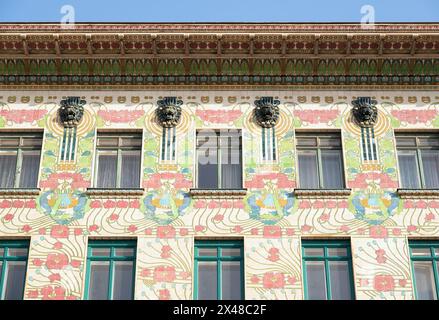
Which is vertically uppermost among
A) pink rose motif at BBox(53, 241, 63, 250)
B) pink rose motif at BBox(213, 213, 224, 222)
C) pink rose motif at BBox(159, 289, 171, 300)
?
pink rose motif at BBox(213, 213, 224, 222)

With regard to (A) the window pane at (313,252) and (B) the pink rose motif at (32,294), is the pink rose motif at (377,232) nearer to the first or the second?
(A) the window pane at (313,252)

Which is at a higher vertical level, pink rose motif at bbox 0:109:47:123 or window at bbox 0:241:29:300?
pink rose motif at bbox 0:109:47:123

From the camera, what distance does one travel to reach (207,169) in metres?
20.6

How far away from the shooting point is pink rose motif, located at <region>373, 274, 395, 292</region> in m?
18.4

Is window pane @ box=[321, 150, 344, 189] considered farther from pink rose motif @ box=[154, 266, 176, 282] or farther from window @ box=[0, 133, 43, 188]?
window @ box=[0, 133, 43, 188]

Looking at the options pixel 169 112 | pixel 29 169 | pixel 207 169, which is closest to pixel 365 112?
pixel 207 169

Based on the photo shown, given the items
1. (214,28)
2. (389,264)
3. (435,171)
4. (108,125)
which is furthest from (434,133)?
(108,125)

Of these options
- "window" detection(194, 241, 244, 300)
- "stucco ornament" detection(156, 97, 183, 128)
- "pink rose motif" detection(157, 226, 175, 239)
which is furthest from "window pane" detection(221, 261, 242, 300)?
"stucco ornament" detection(156, 97, 183, 128)

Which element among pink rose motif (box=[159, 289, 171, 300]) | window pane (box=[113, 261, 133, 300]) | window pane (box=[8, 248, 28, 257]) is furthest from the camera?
window pane (box=[8, 248, 28, 257])

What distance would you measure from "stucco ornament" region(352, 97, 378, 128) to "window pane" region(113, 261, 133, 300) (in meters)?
7.65

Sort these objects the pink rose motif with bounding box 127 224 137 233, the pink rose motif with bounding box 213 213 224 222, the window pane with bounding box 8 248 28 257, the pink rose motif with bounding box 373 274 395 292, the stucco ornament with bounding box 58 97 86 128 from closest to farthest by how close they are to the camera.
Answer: the pink rose motif with bounding box 373 274 395 292, the window pane with bounding box 8 248 28 257, the pink rose motif with bounding box 127 224 137 233, the pink rose motif with bounding box 213 213 224 222, the stucco ornament with bounding box 58 97 86 128

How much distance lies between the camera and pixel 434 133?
21.1 meters

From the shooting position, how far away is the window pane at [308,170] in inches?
798

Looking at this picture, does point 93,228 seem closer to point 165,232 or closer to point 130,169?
point 165,232
